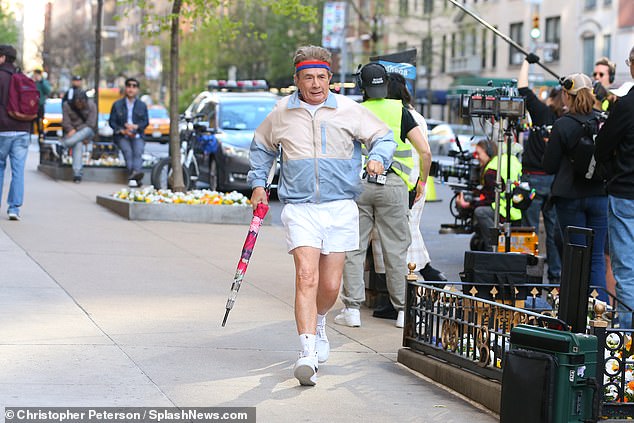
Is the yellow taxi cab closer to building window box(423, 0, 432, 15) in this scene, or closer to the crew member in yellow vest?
building window box(423, 0, 432, 15)

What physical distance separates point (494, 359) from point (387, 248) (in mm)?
2524

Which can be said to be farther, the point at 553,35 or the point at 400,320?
the point at 553,35

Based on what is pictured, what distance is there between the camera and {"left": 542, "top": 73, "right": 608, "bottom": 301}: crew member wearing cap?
998 centimetres

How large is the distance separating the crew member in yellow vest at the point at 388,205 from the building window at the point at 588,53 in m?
46.4

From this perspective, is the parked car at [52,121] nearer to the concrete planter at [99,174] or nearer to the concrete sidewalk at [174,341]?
the concrete planter at [99,174]

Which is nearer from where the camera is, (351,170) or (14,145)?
(351,170)

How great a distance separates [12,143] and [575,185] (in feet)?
22.2

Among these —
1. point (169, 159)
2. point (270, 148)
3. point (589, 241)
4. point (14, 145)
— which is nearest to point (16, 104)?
point (14, 145)

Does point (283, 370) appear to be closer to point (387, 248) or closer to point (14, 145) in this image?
point (387, 248)

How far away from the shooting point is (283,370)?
7.34 m

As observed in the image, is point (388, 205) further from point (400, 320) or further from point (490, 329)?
point (490, 329)

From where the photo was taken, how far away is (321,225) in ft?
23.6

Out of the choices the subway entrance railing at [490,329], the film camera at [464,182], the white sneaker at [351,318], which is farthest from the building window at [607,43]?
the subway entrance railing at [490,329]

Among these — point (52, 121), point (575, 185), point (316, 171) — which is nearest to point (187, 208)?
point (575, 185)
